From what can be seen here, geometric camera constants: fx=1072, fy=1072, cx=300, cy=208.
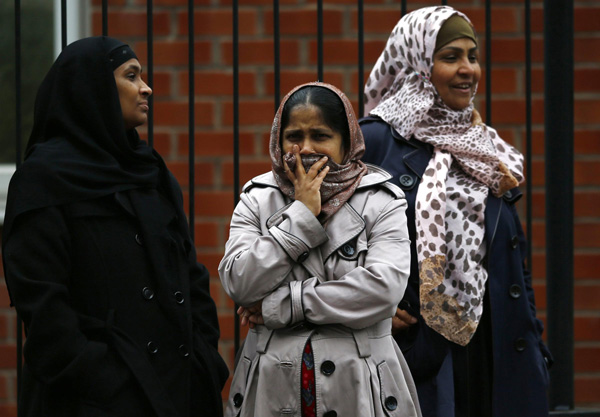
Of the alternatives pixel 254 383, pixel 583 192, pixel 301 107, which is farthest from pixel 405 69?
pixel 583 192

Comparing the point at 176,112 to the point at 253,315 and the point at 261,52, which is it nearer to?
the point at 261,52

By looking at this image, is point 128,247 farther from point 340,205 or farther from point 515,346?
point 515,346

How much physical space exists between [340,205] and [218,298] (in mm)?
2178

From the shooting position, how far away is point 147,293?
3.04 metres

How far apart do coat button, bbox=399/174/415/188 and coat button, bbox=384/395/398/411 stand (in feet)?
2.52

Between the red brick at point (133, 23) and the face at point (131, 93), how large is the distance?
1.95 meters

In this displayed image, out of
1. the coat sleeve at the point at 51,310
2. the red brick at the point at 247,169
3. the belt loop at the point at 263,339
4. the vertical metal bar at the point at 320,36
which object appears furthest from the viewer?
the red brick at the point at 247,169

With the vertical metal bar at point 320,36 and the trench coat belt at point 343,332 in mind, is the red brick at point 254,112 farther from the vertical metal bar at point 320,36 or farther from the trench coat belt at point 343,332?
the trench coat belt at point 343,332

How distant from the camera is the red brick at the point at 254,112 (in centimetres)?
500

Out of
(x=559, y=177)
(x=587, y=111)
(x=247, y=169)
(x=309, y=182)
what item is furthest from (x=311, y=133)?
(x=587, y=111)

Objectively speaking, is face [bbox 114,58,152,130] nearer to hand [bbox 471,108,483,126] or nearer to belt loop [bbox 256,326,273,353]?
belt loop [bbox 256,326,273,353]

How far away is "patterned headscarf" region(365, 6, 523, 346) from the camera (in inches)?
131

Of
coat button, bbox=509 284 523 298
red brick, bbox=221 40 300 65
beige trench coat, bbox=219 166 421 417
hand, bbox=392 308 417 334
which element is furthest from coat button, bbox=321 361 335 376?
red brick, bbox=221 40 300 65

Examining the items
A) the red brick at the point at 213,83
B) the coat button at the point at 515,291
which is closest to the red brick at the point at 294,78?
the red brick at the point at 213,83
